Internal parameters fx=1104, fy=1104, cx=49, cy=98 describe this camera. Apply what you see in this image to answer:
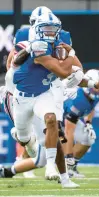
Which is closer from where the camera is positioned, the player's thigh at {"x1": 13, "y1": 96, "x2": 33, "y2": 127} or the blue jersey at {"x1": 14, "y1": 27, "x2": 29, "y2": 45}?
the player's thigh at {"x1": 13, "y1": 96, "x2": 33, "y2": 127}

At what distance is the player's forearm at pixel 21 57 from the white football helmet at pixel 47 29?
0.58 feet

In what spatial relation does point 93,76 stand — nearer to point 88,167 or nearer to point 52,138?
point 52,138

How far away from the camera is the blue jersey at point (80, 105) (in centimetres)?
1241

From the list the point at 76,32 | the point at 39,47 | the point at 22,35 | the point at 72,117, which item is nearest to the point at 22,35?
the point at 22,35

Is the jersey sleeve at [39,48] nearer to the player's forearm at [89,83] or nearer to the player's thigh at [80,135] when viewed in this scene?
the player's forearm at [89,83]

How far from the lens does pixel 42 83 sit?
959 cm

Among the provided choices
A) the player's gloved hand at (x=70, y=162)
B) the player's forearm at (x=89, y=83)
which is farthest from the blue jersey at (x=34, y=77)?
the player's gloved hand at (x=70, y=162)

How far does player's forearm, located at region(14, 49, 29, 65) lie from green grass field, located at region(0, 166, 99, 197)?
110 centimetres

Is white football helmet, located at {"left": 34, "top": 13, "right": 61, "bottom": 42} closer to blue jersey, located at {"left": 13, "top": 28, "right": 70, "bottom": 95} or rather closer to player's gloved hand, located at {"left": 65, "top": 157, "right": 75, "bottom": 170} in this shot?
blue jersey, located at {"left": 13, "top": 28, "right": 70, "bottom": 95}

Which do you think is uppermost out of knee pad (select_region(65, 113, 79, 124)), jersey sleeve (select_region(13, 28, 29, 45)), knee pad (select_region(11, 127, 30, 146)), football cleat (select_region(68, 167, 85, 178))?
jersey sleeve (select_region(13, 28, 29, 45))

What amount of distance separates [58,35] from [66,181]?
128cm

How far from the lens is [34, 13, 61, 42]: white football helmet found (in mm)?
9453

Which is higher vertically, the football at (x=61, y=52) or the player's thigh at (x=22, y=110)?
the football at (x=61, y=52)

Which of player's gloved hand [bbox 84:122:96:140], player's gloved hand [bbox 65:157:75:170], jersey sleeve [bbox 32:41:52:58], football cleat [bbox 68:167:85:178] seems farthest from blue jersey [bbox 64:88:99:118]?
jersey sleeve [bbox 32:41:52:58]
